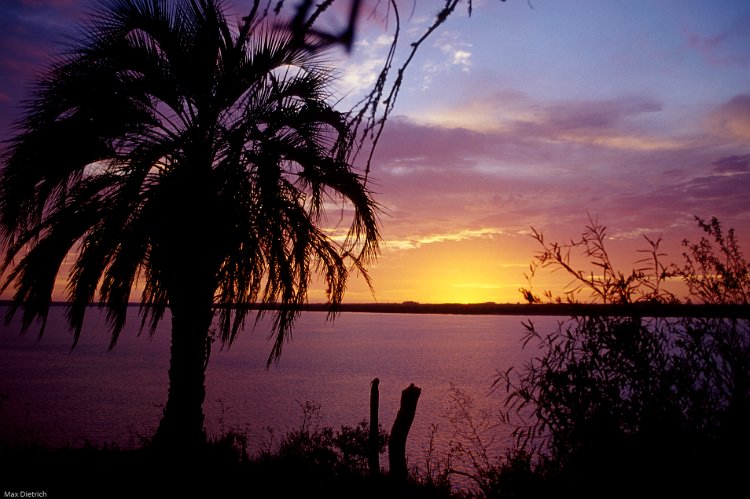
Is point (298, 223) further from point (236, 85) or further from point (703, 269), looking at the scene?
point (703, 269)

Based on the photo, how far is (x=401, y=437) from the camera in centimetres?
660

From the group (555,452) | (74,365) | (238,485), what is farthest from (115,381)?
(555,452)

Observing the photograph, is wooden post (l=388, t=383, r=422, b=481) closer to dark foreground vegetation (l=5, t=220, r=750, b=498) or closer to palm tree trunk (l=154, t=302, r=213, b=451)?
dark foreground vegetation (l=5, t=220, r=750, b=498)

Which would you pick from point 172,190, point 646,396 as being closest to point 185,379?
point 172,190

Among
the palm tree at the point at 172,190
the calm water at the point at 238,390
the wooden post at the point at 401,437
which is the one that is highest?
the palm tree at the point at 172,190

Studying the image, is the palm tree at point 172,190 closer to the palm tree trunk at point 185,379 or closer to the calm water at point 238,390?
the palm tree trunk at point 185,379

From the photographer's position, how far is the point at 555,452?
5.11 m

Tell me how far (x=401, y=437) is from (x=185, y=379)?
308 centimetres

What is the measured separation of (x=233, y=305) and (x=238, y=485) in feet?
9.46

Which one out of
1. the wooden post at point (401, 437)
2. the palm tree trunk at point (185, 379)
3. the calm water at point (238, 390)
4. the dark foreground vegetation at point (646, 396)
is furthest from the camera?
the calm water at point (238, 390)

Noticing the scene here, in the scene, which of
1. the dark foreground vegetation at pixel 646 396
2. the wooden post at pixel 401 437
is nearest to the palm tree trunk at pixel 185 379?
the wooden post at pixel 401 437

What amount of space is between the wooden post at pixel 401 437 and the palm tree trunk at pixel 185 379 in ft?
8.87

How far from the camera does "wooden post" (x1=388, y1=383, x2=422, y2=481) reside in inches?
255

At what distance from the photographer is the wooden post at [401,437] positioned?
6.47m
